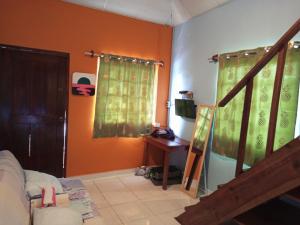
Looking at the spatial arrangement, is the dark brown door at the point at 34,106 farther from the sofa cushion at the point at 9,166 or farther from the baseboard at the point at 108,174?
the sofa cushion at the point at 9,166

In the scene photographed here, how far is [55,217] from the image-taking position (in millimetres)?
1582

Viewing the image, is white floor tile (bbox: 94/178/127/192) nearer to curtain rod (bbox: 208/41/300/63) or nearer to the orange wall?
the orange wall

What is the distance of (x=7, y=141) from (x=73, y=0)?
85.9 inches

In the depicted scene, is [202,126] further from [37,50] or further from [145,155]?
[37,50]

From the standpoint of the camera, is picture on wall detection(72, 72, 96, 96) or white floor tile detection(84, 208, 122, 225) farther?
picture on wall detection(72, 72, 96, 96)

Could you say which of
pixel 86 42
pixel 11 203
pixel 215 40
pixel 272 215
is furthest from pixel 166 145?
pixel 11 203

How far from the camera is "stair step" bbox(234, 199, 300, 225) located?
1.64 m

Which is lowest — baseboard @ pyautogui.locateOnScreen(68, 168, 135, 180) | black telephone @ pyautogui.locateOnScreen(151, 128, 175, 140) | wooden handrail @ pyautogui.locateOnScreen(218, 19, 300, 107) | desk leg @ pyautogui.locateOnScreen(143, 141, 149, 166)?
baseboard @ pyautogui.locateOnScreen(68, 168, 135, 180)

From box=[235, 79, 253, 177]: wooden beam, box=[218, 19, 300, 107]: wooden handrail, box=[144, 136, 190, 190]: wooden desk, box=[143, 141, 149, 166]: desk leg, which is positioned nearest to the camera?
box=[218, 19, 300, 107]: wooden handrail

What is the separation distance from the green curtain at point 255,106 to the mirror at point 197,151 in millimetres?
150

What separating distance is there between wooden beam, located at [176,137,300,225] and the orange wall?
87.7 inches

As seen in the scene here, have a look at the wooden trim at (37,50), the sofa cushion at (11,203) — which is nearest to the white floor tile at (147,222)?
the sofa cushion at (11,203)

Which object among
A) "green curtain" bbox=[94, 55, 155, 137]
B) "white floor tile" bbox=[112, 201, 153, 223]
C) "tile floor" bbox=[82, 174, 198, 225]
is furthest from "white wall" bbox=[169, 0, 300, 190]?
"white floor tile" bbox=[112, 201, 153, 223]

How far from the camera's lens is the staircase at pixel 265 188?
134cm
